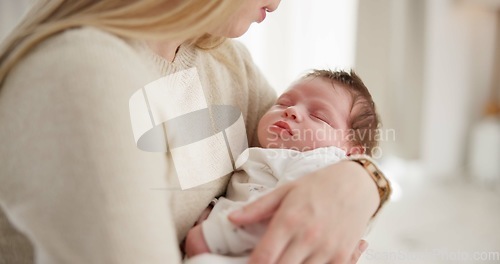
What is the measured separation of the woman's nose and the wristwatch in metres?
0.18

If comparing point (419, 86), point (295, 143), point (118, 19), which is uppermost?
point (118, 19)

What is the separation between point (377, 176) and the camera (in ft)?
2.40

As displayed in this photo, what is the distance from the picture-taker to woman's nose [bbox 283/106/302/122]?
35.3 inches

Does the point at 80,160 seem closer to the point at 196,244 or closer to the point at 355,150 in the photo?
the point at 196,244

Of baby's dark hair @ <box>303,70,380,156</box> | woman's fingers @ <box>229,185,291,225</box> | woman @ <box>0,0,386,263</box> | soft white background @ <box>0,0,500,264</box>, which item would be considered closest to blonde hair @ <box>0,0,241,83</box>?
woman @ <box>0,0,386,263</box>

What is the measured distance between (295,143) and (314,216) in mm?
288

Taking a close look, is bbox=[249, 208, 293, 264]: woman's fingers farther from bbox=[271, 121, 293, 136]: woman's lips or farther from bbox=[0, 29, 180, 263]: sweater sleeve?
bbox=[271, 121, 293, 136]: woman's lips

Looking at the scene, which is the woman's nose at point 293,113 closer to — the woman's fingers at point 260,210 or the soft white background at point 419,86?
the woman's fingers at point 260,210

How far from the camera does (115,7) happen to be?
26.3 inches

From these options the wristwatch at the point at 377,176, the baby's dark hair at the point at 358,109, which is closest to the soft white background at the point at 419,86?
the baby's dark hair at the point at 358,109

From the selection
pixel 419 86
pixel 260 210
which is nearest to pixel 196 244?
pixel 260 210

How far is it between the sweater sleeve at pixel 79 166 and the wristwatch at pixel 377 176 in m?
0.31

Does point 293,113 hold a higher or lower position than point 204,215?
higher

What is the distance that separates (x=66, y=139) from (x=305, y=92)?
542mm
